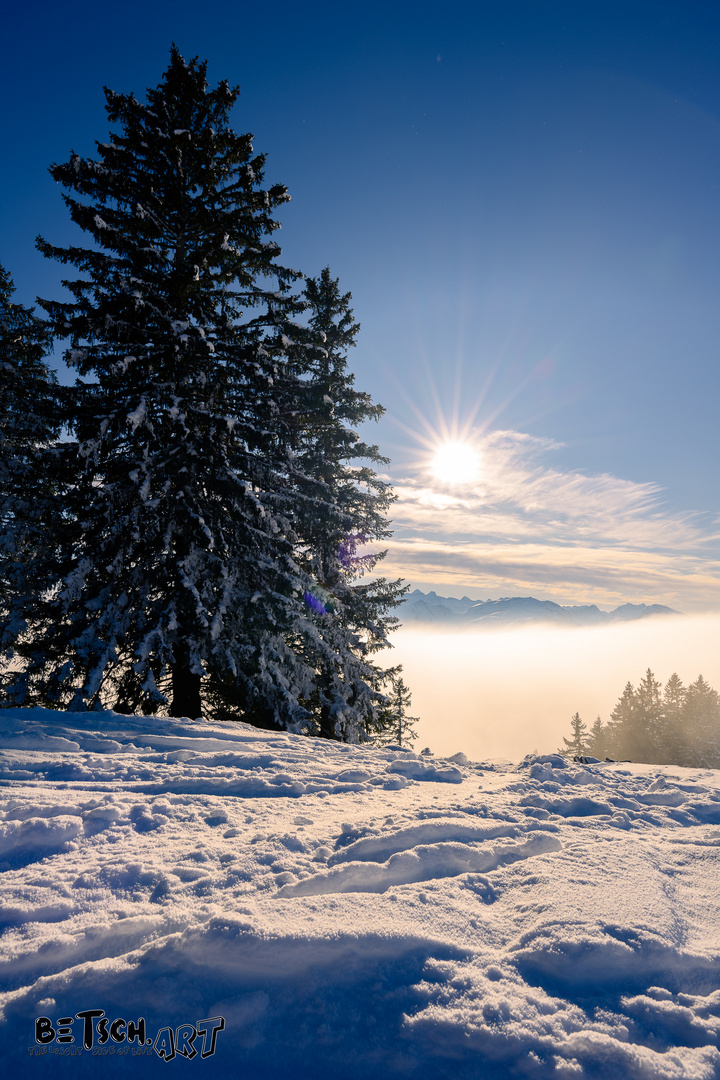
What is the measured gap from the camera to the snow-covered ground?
1.43 m

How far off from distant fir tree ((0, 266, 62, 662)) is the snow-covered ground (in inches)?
288

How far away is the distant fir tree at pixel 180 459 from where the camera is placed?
815cm

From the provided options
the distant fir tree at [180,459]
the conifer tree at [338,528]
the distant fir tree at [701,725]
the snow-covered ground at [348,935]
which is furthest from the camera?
the distant fir tree at [701,725]

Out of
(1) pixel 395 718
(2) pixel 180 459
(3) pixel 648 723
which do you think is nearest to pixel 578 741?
(3) pixel 648 723

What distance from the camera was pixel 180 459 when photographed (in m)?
8.97

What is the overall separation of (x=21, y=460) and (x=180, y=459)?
6.12 metres

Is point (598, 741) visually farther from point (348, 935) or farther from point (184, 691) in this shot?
point (348, 935)

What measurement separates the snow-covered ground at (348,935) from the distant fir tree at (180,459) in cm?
474

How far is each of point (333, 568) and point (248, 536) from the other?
3.59 m

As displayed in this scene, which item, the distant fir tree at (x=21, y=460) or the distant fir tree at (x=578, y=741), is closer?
the distant fir tree at (x=21, y=460)

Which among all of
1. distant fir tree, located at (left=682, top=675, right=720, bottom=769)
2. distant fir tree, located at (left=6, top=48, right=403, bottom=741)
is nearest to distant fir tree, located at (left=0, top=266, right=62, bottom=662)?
distant fir tree, located at (left=6, top=48, right=403, bottom=741)

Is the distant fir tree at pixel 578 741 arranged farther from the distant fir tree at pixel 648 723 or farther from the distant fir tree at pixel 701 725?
the distant fir tree at pixel 701 725

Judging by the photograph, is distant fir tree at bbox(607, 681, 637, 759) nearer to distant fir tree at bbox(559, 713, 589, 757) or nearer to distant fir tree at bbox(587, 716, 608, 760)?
distant fir tree at bbox(587, 716, 608, 760)

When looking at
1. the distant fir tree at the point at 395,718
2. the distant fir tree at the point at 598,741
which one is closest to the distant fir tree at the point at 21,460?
the distant fir tree at the point at 395,718
